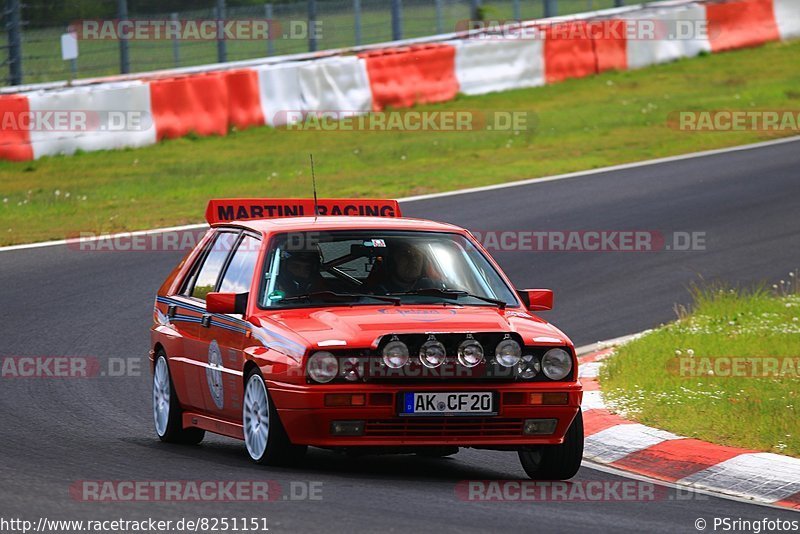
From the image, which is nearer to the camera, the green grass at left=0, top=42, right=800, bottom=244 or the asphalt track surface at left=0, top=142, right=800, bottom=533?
the asphalt track surface at left=0, top=142, right=800, bottom=533

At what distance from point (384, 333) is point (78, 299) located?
6697 mm

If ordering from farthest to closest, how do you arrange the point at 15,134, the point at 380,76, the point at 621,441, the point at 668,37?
the point at 668,37, the point at 380,76, the point at 15,134, the point at 621,441

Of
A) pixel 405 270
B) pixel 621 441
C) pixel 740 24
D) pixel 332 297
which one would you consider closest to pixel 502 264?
pixel 621 441

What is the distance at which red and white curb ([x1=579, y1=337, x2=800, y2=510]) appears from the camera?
25.7ft

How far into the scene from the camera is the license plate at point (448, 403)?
25.1 feet

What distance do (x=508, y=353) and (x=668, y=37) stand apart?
20952mm

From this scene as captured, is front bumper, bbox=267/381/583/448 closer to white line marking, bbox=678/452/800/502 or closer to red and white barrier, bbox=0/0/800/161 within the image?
white line marking, bbox=678/452/800/502

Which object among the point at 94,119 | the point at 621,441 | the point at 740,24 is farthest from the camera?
the point at 740,24

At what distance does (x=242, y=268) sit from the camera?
28.9ft

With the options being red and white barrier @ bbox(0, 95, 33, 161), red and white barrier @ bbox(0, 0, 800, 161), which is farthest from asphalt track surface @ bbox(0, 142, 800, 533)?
red and white barrier @ bbox(0, 0, 800, 161)

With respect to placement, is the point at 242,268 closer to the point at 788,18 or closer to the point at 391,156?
the point at 391,156

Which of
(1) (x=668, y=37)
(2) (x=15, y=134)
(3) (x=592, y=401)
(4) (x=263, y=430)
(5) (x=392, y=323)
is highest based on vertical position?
(1) (x=668, y=37)

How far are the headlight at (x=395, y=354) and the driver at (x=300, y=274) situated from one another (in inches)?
37.2

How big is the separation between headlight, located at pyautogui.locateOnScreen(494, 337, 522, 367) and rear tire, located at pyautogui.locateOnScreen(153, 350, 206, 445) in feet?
7.42
